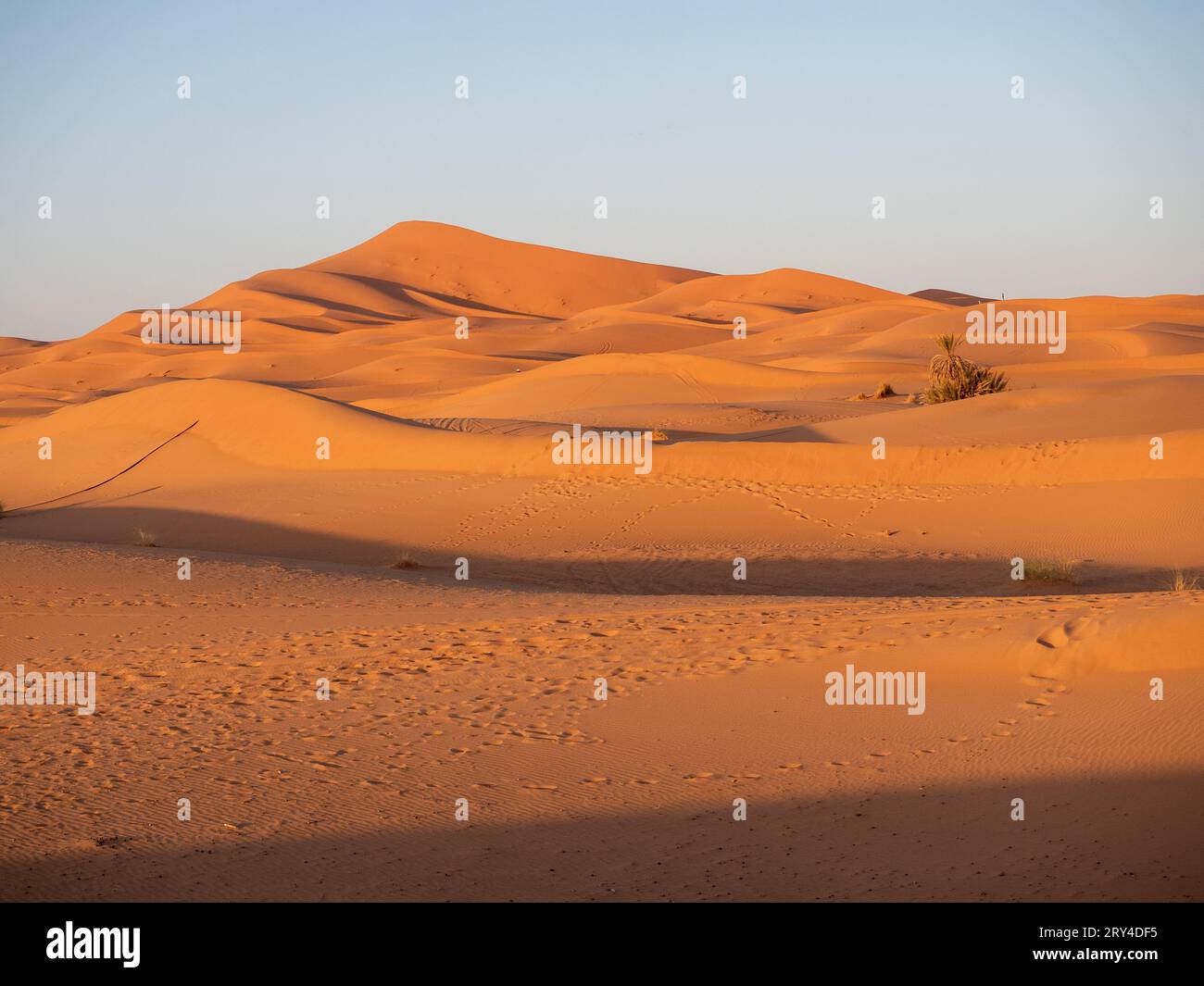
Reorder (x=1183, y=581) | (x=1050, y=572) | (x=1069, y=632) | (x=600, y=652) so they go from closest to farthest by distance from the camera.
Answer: (x=1069, y=632) → (x=600, y=652) → (x=1183, y=581) → (x=1050, y=572)

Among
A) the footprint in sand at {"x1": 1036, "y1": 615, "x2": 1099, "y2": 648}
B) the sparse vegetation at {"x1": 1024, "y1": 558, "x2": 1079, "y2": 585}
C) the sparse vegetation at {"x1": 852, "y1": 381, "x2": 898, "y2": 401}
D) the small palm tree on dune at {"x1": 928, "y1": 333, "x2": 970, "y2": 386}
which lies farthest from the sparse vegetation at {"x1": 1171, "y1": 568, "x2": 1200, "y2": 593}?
the sparse vegetation at {"x1": 852, "y1": 381, "x2": 898, "y2": 401}

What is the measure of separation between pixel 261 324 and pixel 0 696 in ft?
230

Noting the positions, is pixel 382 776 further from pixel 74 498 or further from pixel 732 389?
pixel 732 389

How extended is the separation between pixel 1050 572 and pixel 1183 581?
1334 mm

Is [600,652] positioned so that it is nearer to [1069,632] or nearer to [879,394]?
[1069,632]

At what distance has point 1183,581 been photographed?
11.8m

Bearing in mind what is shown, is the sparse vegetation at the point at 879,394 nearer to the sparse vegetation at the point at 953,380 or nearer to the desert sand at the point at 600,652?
the sparse vegetation at the point at 953,380

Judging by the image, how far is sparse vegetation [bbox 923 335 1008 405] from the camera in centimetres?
2645

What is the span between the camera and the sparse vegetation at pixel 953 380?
2645cm

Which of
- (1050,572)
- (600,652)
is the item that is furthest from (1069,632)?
(1050,572)

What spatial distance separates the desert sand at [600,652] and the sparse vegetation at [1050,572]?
40 mm

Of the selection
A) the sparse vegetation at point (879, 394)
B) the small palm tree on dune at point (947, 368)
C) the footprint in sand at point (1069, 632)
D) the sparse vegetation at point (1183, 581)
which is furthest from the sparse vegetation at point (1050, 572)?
the sparse vegetation at point (879, 394)

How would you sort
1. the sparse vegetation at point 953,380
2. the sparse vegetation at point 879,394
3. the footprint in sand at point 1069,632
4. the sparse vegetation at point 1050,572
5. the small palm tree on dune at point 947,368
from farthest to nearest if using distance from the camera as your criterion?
1. the sparse vegetation at point 879,394
2. the small palm tree on dune at point 947,368
3. the sparse vegetation at point 953,380
4. the sparse vegetation at point 1050,572
5. the footprint in sand at point 1069,632

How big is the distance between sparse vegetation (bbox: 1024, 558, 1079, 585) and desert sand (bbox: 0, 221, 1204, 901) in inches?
1.6
